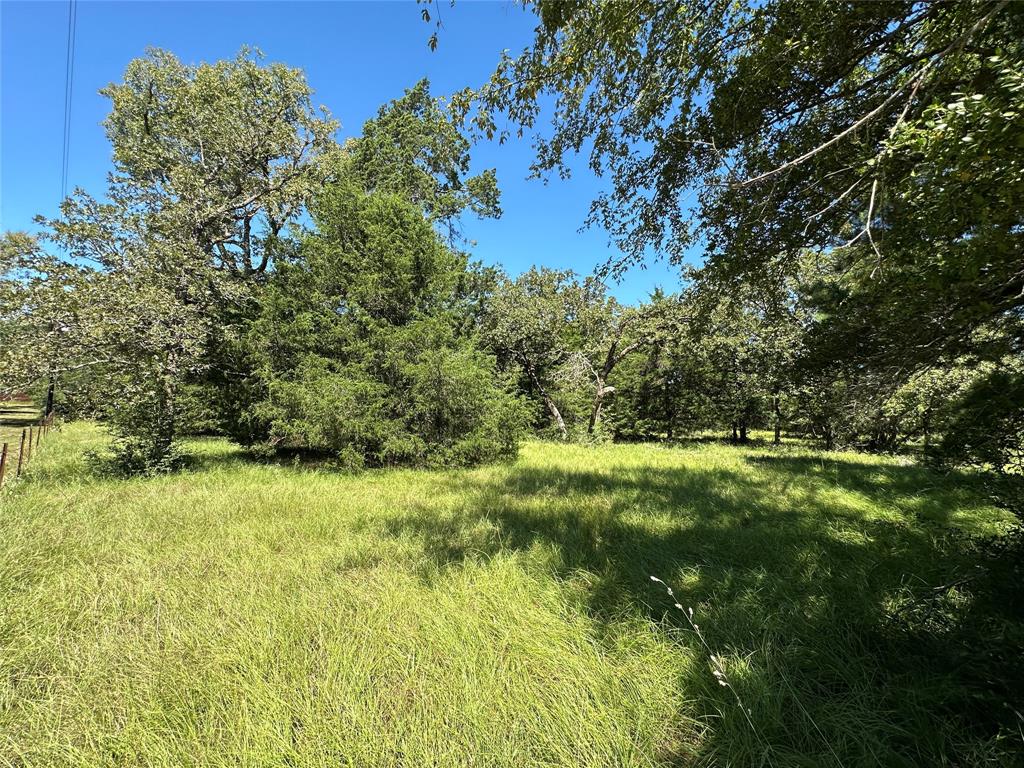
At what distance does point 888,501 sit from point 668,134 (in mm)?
6398

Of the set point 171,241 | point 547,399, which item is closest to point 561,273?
A: point 547,399

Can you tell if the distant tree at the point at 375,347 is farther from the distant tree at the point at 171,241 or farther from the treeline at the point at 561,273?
the distant tree at the point at 171,241

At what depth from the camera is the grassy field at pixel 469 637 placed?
188cm

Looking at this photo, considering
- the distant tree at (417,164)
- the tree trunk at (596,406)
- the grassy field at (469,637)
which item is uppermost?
the distant tree at (417,164)

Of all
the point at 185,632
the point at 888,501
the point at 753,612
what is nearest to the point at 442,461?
the point at 185,632

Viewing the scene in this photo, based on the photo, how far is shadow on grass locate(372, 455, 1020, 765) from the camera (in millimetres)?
1883

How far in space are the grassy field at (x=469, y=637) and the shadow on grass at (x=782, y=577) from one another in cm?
2

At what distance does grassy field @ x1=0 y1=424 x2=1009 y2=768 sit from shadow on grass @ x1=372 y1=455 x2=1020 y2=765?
0.8 inches

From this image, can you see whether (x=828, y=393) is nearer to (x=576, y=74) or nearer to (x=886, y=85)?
(x=886, y=85)

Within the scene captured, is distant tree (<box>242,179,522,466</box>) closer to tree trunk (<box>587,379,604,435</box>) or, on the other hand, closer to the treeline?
the treeline

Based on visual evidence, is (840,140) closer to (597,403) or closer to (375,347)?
(375,347)

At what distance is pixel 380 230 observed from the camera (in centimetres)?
965

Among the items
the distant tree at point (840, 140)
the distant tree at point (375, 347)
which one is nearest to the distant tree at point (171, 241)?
the distant tree at point (375, 347)

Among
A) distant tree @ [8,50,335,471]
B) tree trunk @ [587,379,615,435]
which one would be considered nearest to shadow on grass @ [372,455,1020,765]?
distant tree @ [8,50,335,471]
